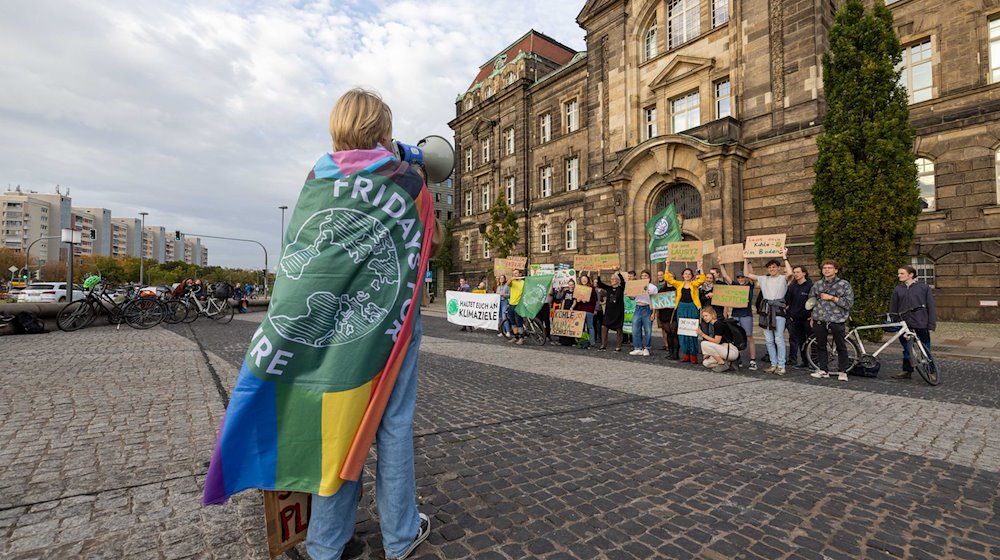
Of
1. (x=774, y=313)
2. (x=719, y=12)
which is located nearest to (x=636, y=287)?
(x=774, y=313)

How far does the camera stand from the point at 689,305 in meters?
9.54

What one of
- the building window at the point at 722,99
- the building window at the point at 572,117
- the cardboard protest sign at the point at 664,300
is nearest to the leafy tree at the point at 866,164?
the building window at the point at 722,99

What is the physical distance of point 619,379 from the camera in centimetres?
706

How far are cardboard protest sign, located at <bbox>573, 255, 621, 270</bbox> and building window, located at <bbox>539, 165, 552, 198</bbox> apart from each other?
20.4 metres

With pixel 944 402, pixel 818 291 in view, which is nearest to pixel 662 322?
pixel 818 291

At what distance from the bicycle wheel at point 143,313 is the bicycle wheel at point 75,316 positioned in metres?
0.82

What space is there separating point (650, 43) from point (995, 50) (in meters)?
13.3

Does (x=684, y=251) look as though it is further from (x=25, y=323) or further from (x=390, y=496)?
(x=25, y=323)

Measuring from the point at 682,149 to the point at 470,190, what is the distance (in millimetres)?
23345

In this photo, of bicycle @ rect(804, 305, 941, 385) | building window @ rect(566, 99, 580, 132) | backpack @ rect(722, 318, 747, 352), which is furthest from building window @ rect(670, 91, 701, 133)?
backpack @ rect(722, 318, 747, 352)

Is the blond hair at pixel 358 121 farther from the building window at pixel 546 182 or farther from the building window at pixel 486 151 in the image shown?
the building window at pixel 486 151

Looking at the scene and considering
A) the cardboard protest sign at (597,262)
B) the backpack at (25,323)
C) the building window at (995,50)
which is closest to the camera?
the backpack at (25,323)

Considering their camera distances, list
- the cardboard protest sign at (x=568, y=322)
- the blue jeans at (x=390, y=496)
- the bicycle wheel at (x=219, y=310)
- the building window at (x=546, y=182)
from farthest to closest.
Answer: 1. the building window at (x=546, y=182)
2. the bicycle wheel at (x=219, y=310)
3. the cardboard protest sign at (x=568, y=322)
4. the blue jeans at (x=390, y=496)

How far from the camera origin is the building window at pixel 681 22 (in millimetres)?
22172
